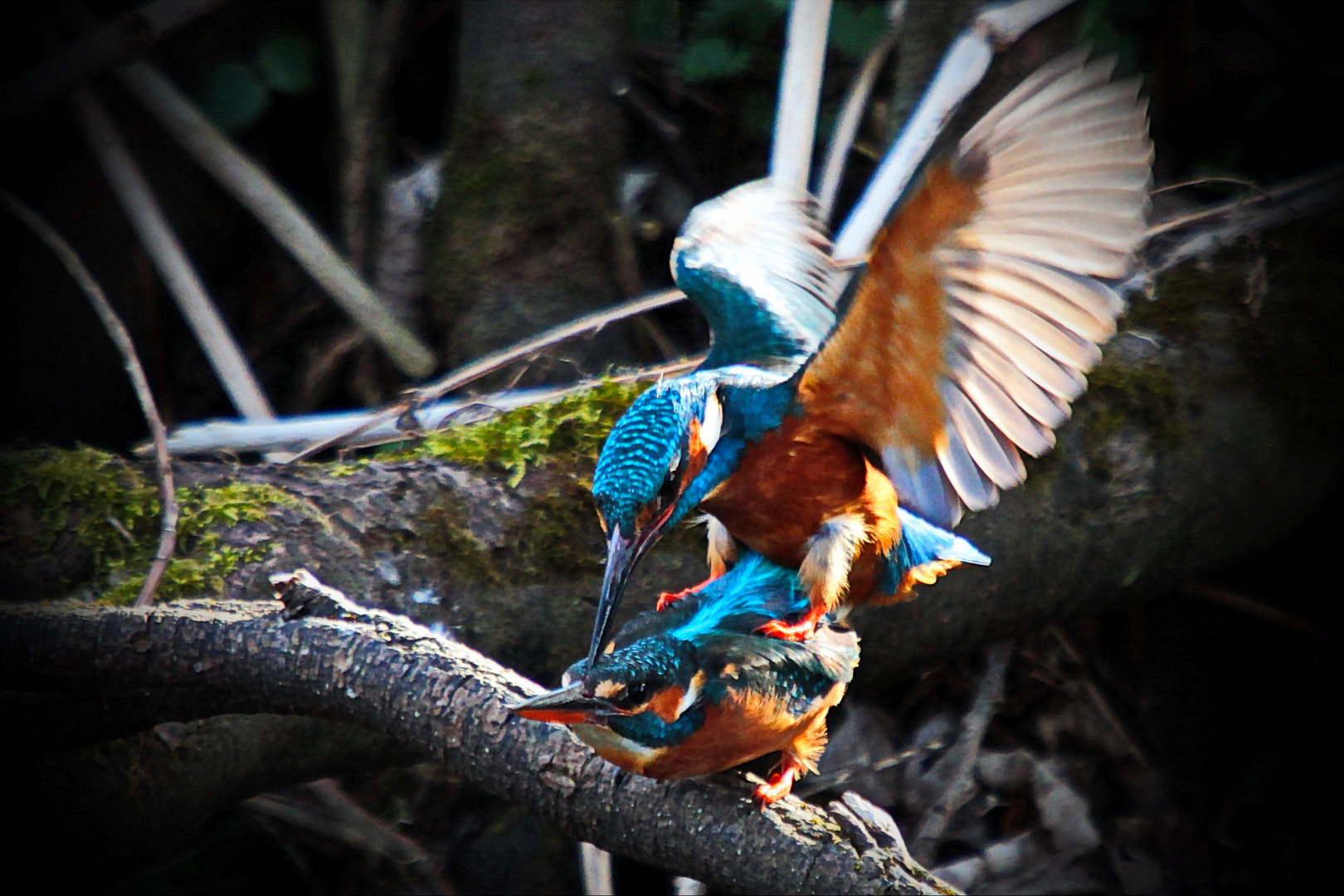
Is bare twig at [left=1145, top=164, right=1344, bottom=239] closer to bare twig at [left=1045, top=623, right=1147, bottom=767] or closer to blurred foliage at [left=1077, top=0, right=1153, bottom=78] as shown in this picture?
blurred foliage at [left=1077, top=0, right=1153, bottom=78]

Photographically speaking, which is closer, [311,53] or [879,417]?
[879,417]

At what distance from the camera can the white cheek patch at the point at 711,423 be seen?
150cm

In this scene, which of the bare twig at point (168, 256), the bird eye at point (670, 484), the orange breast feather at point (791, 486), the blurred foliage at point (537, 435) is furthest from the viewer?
the bare twig at point (168, 256)

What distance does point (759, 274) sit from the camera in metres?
2.03

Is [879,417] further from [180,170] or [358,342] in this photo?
[180,170]

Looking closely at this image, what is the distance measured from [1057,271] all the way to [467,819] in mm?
1590

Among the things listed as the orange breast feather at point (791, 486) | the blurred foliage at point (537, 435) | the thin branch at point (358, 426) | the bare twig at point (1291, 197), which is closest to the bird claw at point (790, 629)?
the orange breast feather at point (791, 486)

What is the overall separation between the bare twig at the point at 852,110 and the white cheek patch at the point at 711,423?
Result: 3.77 feet

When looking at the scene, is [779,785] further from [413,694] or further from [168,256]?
[168,256]

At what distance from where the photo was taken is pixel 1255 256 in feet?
8.21

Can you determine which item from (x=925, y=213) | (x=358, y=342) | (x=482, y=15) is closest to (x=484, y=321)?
(x=358, y=342)

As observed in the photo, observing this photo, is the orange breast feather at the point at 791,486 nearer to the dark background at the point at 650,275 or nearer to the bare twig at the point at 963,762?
the bare twig at the point at 963,762

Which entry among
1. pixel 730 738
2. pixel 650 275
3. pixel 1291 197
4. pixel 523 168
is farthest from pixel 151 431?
pixel 1291 197

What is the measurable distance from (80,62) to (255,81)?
0.76 metres
